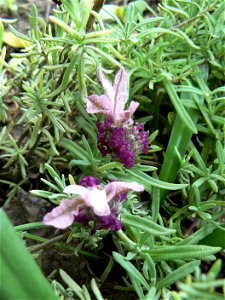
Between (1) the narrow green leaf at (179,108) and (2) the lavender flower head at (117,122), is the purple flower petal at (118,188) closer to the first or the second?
(2) the lavender flower head at (117,122)

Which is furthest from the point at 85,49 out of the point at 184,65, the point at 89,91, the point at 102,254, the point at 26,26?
the point at 26,26

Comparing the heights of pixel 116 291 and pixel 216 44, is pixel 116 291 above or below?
below

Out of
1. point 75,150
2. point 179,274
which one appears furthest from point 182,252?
point 75,150

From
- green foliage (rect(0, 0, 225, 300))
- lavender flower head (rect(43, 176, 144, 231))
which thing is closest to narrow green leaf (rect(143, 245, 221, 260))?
green foliage (rect(0, 0, 225, 300))

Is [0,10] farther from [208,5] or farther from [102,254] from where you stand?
[102,254]

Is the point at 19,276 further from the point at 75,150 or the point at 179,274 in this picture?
the point at 75,150

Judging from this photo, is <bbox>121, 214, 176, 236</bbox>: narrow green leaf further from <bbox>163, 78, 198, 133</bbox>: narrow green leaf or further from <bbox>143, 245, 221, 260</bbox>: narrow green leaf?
<bbox>163, 78, 198, 133</bbox>: narrow green leaf
